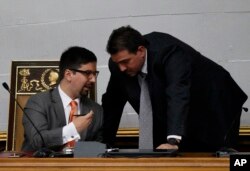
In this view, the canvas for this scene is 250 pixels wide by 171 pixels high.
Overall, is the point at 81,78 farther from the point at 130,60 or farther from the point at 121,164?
the point at 121,164

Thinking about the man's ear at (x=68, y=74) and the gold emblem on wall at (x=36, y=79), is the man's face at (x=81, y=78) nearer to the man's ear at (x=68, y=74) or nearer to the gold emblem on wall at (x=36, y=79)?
the man's ear at (x=68, y=74)

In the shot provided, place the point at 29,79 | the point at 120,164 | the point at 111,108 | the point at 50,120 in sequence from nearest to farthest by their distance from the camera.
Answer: the point at 120,164, the point at 50,120, the point at 111,108, the point at 29,79

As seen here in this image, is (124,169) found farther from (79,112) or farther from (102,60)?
(102,60)

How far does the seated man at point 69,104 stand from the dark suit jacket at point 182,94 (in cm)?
9

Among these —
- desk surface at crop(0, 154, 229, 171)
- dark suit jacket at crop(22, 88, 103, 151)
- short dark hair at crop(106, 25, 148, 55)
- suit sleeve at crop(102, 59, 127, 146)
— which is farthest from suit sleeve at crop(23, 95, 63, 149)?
desk surface at crop(0, 154, 229, 171)

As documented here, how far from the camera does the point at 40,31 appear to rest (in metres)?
3.27

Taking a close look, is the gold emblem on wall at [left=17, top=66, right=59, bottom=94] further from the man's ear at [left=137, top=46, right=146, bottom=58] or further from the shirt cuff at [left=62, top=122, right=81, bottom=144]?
the man's ear at [left=137, top=46, right=146, bottom=58]

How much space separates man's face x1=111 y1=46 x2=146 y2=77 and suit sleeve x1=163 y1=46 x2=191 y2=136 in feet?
0.32

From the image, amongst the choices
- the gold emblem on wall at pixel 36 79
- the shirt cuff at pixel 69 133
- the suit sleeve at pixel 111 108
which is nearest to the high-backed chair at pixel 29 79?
the gold emblem on wall at pixel 36 79

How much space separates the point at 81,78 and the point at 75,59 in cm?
9

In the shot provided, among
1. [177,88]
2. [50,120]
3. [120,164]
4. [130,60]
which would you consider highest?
[130,60]

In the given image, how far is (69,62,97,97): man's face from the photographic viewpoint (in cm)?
247

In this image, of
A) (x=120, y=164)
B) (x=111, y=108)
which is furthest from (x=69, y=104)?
(x=120, y=164)

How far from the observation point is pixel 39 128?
2.31 metres
